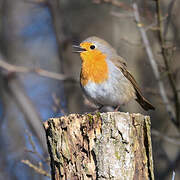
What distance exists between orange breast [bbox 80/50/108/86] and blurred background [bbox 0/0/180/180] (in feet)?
1.48

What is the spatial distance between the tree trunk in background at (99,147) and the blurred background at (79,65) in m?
1.34

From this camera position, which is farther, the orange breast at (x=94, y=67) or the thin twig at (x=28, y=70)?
the thin twig at (x=28, y=70)

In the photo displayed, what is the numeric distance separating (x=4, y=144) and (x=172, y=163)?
3492 mm

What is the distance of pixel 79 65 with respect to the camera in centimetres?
629

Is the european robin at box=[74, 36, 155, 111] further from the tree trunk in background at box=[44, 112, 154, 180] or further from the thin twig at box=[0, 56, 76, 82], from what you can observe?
the tree trunk in background at box=[44, 112, 154, 180]

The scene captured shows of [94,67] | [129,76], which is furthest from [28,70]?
[129,76]

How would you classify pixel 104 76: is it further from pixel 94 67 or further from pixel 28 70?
pixel 28 70

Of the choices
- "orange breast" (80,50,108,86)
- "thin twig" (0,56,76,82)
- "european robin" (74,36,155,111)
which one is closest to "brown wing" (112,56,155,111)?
"european robin" (74,36,155,111)

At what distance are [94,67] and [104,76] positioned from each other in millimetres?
170

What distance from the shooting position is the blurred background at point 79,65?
4.85 metres

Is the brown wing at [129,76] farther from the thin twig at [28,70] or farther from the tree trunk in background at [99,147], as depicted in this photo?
the tree trunk in background at [99,147]

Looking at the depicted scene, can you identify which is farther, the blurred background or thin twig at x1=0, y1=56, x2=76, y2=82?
thin twig at x1=0, y1=56, x2=76, y2=82

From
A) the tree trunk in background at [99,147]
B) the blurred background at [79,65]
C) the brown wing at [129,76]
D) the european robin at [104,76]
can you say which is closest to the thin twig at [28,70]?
the blurred background at [79,65]

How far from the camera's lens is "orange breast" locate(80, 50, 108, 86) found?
14.2ft
